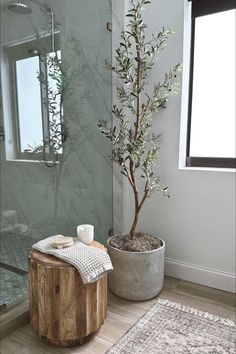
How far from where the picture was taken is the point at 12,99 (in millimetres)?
2344

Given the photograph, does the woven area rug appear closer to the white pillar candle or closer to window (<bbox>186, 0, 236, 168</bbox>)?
the white pillar candle

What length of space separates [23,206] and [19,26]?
1.55m

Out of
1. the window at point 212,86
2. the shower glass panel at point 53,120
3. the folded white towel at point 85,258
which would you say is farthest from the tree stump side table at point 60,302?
the window at point 212,86

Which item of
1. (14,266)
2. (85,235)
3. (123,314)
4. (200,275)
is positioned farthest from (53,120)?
(200,275)

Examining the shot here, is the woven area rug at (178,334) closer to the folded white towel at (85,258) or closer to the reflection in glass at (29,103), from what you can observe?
the folded white towel at (85,258)

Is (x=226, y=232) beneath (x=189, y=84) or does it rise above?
beneath

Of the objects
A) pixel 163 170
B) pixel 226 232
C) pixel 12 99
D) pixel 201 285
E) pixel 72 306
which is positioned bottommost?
pixel 201 285

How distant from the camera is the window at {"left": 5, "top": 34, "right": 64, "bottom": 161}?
222cm

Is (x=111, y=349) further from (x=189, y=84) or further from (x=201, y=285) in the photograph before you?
(x=189, y=84)

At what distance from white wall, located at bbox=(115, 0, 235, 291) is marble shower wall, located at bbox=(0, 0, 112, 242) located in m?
0.42

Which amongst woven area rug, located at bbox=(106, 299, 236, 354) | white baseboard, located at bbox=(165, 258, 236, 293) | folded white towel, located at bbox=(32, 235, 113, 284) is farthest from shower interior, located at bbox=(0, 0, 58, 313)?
white baseboard, located at bbox=(165, 258, 236, 293)

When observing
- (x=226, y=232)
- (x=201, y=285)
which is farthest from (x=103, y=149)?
(x=201, y=285)

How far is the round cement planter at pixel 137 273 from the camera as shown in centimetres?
177

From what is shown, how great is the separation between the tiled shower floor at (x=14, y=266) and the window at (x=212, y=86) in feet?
4.97
